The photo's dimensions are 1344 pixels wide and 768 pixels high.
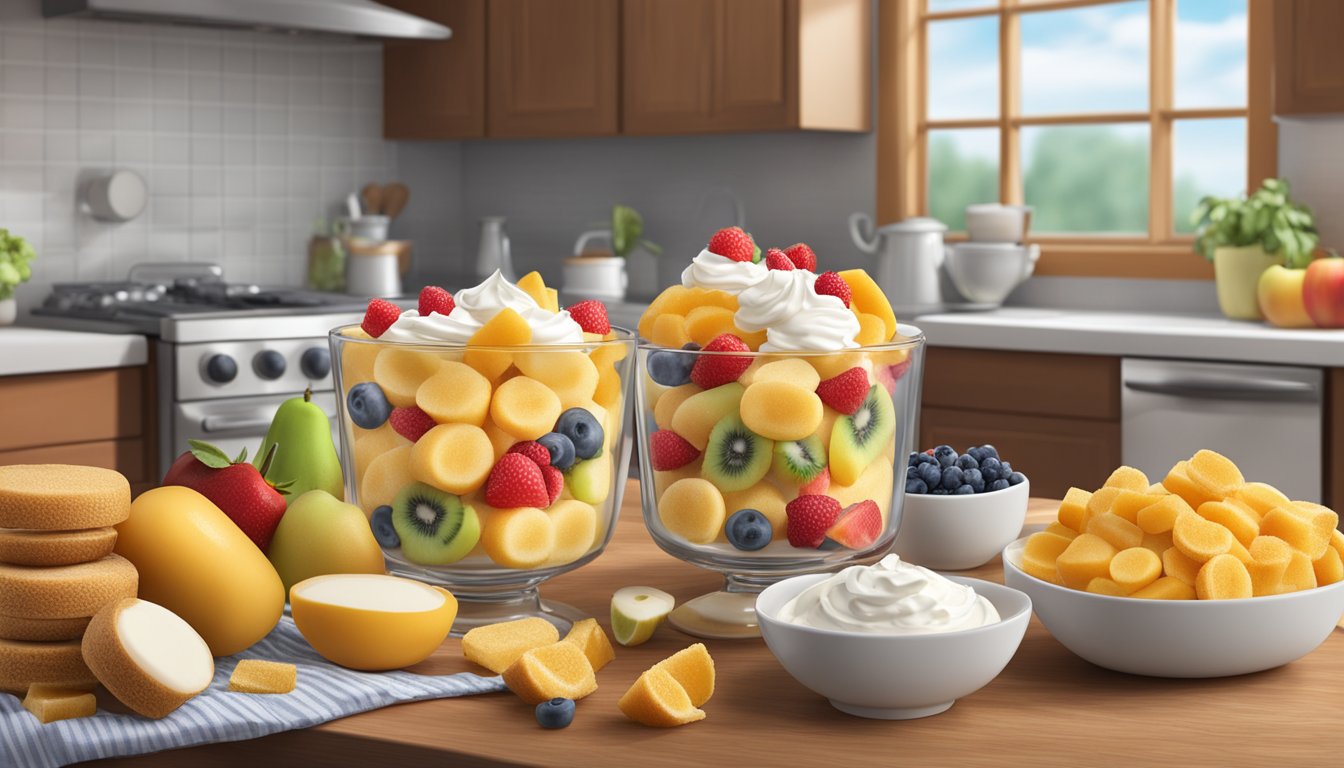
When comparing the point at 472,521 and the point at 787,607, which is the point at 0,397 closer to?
the point at 472,521

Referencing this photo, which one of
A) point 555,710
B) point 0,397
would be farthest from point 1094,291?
point 555,710

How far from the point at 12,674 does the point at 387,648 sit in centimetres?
23

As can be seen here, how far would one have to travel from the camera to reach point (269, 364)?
135 inches

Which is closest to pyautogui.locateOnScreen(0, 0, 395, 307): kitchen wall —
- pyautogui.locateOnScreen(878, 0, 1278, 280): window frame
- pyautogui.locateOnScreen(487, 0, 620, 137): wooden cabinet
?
pyautogui.locateOnScreen(487, 0, 620, 137): wooden cabinet

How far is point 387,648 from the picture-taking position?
0.97m

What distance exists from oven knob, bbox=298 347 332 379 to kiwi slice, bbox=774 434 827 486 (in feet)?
8.65

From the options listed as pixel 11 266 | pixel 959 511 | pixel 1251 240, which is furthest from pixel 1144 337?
pixel 11 266

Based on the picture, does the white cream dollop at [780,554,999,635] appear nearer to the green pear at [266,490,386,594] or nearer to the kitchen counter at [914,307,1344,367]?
the green pear at [266,490,386,594]

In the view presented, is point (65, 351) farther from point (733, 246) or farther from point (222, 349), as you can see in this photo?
point (733, 246)

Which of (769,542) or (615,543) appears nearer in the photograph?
(769,542)

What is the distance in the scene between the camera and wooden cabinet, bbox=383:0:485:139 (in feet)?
14.6

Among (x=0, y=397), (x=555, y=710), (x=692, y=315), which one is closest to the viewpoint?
(x=555, y=710)

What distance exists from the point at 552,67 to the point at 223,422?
1528mm

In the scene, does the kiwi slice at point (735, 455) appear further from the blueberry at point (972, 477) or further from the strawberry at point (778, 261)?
the blueberry at point (972, 477)
